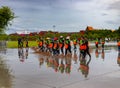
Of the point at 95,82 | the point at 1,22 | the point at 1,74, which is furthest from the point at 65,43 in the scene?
the point at 1,22

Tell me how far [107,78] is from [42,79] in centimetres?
240

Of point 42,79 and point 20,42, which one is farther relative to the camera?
point 20,42

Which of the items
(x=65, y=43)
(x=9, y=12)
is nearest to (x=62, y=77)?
(x=65, y=43)

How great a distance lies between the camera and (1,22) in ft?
122

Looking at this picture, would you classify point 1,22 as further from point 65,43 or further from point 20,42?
point 65,43

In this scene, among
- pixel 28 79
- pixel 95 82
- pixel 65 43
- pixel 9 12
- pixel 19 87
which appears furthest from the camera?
pixel 9 12

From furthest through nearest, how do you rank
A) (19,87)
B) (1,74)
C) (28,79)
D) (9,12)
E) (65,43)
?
(9,12) → (65,43) → (1,74) → (28,79) → (19,87)

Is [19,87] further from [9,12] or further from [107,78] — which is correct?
[9,12]

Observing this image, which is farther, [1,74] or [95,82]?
[1,74]

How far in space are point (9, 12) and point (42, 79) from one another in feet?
91.0

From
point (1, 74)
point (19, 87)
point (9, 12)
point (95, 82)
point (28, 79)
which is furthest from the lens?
point (9, 12)

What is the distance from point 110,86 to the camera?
29.4 ft

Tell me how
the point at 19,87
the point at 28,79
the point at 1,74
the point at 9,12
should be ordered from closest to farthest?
the point at 19,87
the point at 28,79
the point at 1,74
the point at 9,12

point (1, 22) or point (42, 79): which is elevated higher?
point (1, 22)
